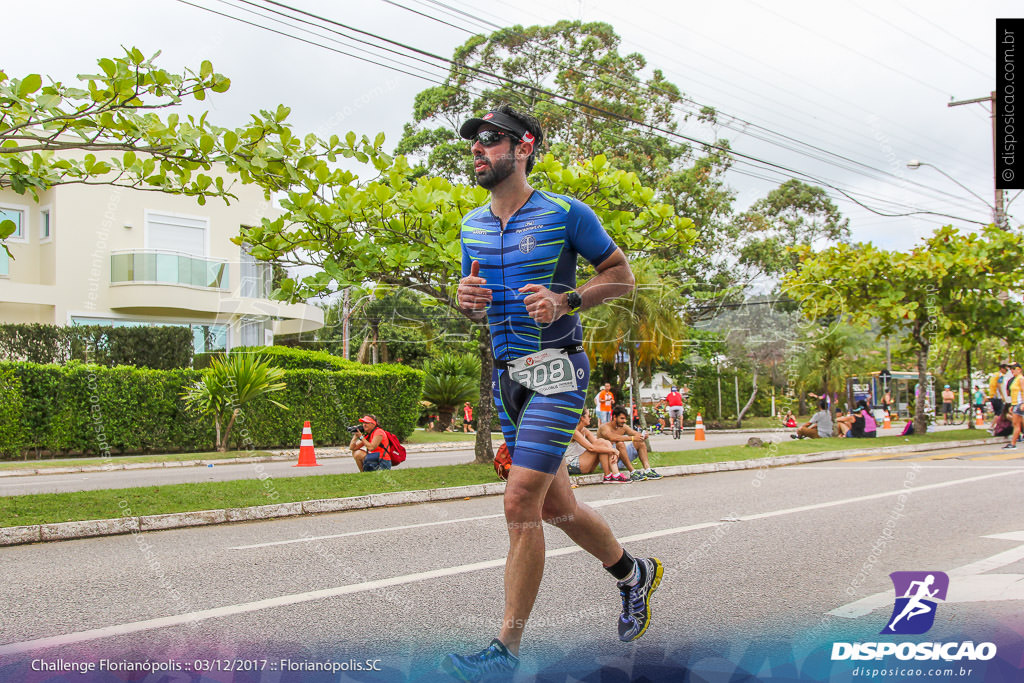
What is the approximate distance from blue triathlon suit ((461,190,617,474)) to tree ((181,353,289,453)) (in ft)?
54.1

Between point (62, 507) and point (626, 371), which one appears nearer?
point (62, 507)

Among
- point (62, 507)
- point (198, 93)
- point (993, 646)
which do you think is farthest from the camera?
point (62, 507)

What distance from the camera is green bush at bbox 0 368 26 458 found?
16781 mm

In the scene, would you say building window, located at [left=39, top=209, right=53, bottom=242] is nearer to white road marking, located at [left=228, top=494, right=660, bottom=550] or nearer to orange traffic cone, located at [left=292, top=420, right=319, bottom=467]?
orange traffic cone, located at [left=292, top=420, right=319, bottom=467]

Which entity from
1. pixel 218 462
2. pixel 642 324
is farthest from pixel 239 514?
pixel 642 324

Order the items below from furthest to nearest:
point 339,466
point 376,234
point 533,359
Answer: point 339,466
point 376,234
point 533,359

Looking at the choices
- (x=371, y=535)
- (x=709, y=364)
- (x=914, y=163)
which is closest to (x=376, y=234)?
(x=371, y=535)

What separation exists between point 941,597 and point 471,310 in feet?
9.11

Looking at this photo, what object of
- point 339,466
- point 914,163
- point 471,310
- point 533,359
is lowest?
point 339,466

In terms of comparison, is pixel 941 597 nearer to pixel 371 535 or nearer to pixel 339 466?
pixel 371 535

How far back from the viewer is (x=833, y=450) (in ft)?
54.4

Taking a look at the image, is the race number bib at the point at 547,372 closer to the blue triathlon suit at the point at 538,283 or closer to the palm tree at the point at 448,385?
the blue triathlon suit at the point at 538,283
